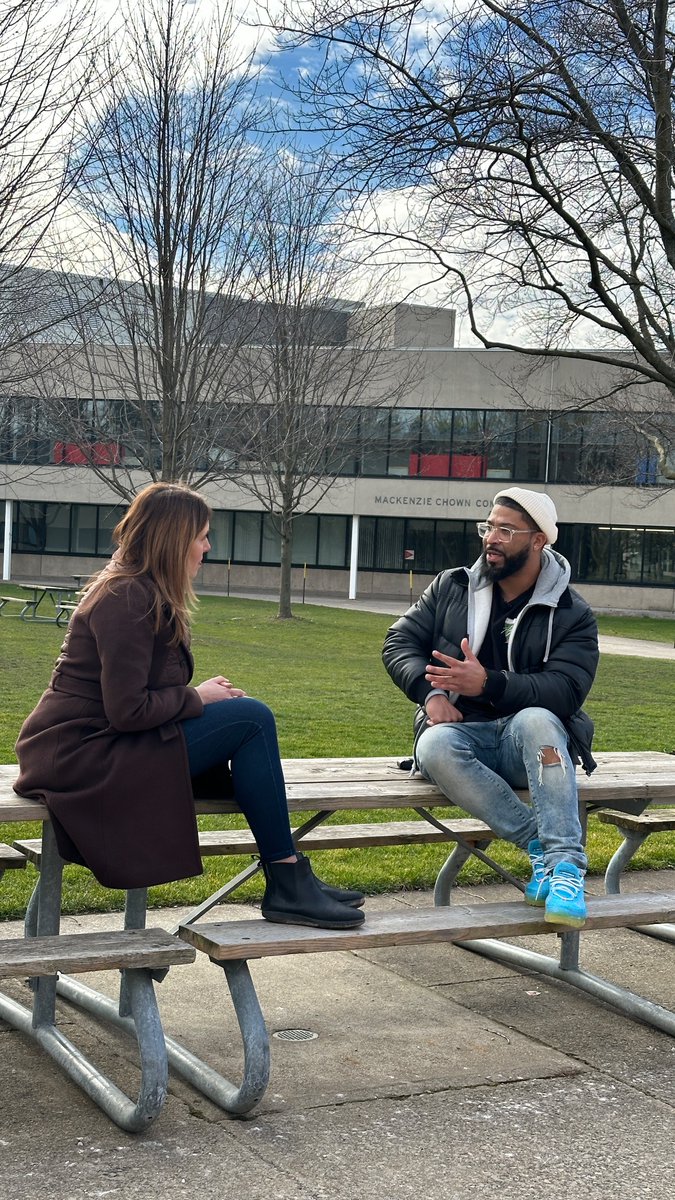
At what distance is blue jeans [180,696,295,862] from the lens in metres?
4.23

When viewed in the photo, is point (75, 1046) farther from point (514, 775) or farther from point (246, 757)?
point (514, 775)

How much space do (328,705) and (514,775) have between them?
32.3 ft

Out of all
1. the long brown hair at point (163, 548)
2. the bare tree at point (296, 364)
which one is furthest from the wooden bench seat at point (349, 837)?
the bare tree at point (296, 364)

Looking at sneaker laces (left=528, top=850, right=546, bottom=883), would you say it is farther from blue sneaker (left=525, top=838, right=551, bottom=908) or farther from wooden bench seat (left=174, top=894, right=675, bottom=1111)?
wooden bench seat (left=174, top=894, right=675, bottom=1111)

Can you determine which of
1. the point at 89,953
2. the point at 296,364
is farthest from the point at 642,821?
the point at 296,364

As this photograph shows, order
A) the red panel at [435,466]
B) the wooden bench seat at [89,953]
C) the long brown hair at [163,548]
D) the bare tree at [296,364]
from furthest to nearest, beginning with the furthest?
the red panel at [435,466]
the bare tree at [296,364]
the long brown hair at [163,548]
the wooden bench seat at [89,953]

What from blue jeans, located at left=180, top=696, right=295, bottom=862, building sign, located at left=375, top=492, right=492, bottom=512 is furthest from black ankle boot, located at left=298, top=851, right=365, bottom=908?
building sign, located at left=375, top=492, right=492, bottom=512

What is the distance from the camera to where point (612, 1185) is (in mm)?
3578

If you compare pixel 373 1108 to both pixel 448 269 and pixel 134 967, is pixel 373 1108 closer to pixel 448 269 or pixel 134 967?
pixel 134 967

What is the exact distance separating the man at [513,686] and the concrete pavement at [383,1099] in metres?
0.55

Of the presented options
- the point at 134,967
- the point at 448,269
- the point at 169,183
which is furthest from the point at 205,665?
the point at 134,967

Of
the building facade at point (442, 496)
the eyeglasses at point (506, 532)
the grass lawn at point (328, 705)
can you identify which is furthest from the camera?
the building facade at point (442, 496)

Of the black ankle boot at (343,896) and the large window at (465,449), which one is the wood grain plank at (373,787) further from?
the large window at (465,449)

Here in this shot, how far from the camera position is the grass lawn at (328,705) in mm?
6777
